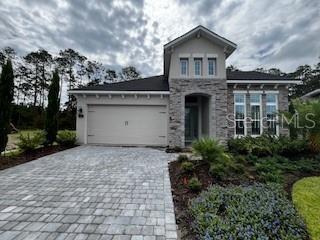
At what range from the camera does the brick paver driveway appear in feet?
8.58

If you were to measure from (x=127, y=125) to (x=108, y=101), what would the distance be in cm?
183

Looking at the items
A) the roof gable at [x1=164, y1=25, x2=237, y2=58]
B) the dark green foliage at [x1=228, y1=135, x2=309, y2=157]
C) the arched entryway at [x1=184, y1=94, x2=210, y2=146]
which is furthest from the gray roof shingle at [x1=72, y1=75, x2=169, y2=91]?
the dark green foliage at [x1=228, y1=135, x2=309, y2=157]

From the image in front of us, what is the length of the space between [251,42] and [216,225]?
48.0 feet

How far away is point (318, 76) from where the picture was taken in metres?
30.3

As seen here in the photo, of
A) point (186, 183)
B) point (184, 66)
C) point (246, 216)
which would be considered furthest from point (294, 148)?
point (184, 66)

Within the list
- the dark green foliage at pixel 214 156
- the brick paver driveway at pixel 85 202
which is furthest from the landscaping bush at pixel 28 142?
the dark green foliage at pixel 214 156

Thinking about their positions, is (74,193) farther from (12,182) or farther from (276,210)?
(276,210)

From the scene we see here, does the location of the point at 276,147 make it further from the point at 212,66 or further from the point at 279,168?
the point at 212,66

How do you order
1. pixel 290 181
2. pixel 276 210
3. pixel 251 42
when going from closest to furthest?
pixel 276 210
pixel 290 181
pixel 251 42

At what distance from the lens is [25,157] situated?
24.2ft

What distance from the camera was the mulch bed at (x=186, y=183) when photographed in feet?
9.43

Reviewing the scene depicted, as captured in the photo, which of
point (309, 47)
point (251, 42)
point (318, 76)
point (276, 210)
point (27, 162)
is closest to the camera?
point (276, 210)

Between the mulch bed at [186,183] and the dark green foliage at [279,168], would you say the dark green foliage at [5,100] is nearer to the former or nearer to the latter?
the mulch bed at [186,183]

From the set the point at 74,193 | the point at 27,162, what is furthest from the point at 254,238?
the point at 27,162
